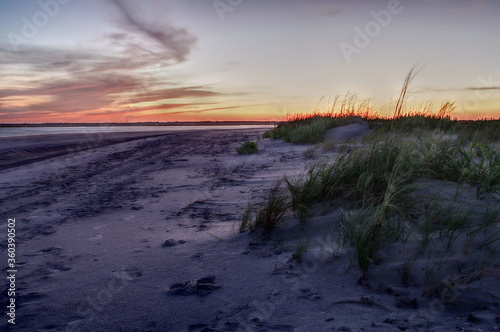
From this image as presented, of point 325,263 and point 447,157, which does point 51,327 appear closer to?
point 325,263

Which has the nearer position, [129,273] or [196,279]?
[196,279]

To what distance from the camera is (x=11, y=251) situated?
3027 millimetres

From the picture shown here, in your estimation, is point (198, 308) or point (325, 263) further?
point (325, 263)

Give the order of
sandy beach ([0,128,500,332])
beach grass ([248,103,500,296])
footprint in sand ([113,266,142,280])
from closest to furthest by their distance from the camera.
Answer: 1. sandy beach ([0,128,500,332])
2. beach grass ([248,103,500,296])
3. footprint in sand ([113,266,142,280])

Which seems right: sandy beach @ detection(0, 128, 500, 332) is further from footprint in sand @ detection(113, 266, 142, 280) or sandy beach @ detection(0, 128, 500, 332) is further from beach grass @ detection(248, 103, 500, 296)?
beach grass @ detection(248, 103, 500, 296)

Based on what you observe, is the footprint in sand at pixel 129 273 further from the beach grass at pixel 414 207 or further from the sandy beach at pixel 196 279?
the beach grass at pixel 414 207

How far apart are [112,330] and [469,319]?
1.84 meters

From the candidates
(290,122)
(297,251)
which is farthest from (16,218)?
(290,122)

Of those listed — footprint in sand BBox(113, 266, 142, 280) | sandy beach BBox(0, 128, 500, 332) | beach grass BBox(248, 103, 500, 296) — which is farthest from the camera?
footprint in sand BBox(113, 266, 142, 280)

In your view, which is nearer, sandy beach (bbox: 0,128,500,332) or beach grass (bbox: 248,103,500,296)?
sandy beach (bbox: 0,128,500,332)

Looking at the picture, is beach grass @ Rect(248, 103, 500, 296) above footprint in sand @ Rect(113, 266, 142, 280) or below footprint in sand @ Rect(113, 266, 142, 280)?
above

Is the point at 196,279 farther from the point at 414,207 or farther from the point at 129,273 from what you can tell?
the point at 414,207

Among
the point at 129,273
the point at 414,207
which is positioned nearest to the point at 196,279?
the point at 129,273

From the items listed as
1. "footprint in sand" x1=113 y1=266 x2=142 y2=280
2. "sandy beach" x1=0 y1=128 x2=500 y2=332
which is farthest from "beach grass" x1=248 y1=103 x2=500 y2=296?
"footprint in sand" x1=113 y1=266 x2=142 y2=280
